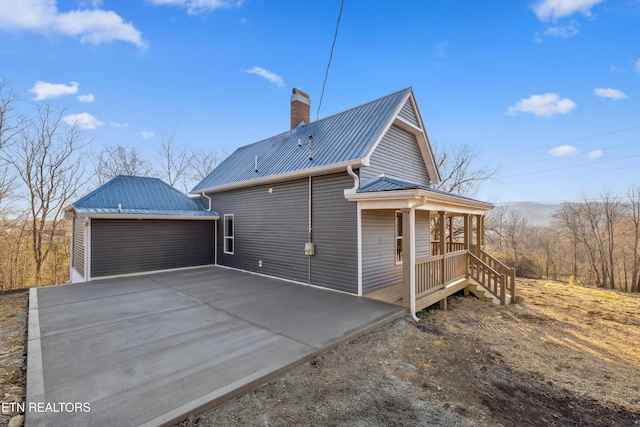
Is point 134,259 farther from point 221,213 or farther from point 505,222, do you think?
point 505,222

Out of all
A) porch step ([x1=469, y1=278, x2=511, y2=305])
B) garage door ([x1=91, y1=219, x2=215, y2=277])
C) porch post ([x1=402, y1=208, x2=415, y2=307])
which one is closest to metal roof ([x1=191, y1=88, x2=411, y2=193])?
porch post ([x1=402, y1=208, x2=415, y2=307])

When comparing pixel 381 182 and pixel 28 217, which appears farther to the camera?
pixel 28 217

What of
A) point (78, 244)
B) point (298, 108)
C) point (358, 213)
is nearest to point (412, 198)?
point (358, 213)

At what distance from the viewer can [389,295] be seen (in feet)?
22.6

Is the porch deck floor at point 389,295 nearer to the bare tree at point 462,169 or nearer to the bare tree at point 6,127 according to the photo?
the bare tree at point 462,169

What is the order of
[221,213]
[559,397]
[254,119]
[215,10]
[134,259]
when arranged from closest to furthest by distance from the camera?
[559,397], [215,10], [134,259], [221,213], [254,119]

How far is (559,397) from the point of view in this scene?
3363mm

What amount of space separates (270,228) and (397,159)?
4.65m

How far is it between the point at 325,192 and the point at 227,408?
5485 mm

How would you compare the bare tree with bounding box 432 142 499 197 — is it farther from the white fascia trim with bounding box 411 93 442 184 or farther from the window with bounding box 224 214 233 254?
the window with bounding box 224 214 233 254

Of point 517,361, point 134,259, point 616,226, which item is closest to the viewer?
point 517,361

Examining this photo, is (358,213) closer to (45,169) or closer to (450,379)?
(450,379)

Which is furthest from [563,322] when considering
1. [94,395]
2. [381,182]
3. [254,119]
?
[254,119]

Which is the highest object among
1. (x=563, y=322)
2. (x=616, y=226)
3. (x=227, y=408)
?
(x=616, y=226)
